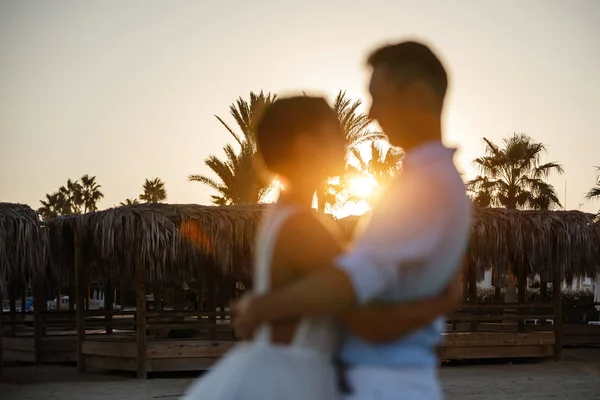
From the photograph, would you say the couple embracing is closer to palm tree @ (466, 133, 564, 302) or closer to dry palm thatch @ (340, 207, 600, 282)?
dry palm thatch @ (340, 207, 600, 282)

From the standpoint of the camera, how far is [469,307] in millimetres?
16062

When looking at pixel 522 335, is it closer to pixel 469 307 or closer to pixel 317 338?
pixel 469 307

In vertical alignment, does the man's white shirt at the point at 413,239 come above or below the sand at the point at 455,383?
above

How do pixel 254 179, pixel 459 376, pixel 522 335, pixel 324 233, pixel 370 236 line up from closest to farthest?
pixel 370 236 → pixel 324 233 → pixel 459 376 → pixel 522 335 → pixel 254 179

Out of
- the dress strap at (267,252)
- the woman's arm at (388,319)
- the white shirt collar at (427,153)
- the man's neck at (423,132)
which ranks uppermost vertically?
the man's neck at (423,132)

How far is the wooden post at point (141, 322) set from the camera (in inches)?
564

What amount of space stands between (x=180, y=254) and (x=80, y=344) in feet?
9.13

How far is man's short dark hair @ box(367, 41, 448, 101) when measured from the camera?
186 centimetres

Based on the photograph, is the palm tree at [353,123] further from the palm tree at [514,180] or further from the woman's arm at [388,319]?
the woman's arm at [388,319]

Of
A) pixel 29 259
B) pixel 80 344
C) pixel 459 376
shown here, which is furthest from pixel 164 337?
pixel 459 376

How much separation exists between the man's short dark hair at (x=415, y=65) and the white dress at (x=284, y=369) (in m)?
0.52

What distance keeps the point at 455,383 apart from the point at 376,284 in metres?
12.3

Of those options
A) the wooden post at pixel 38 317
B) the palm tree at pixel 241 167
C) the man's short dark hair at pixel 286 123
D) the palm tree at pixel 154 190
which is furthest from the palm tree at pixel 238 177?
the palm tree at pixel 154 190

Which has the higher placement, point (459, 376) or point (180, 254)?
point (180, 254)
